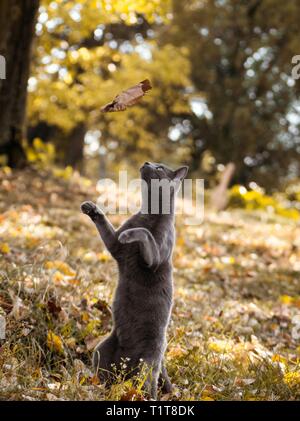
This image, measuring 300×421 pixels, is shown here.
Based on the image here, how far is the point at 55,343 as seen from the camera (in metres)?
4.02

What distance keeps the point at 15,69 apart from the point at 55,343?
7457 mm

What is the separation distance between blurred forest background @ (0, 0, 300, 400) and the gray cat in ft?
0.73

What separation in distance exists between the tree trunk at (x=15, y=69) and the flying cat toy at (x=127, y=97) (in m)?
6.47

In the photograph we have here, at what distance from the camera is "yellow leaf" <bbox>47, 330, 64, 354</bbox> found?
4016 millimetres

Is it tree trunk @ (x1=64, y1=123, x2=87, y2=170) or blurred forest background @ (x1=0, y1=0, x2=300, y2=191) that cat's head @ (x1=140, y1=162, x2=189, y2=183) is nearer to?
blurred forest background @ (x1=0, y1=0, x2=300, y2=191)

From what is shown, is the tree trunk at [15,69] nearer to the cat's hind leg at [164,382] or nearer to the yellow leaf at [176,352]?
the yellow leaf at [176,352]

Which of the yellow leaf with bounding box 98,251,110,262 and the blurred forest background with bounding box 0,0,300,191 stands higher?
the blurred forest background with bounding box 0,0,300,191

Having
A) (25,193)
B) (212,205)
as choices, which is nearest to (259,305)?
(25,193)

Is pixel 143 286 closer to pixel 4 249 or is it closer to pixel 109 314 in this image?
pixel 109 314

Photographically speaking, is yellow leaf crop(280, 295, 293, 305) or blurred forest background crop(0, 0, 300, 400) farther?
yellow leaf crop(280, 295, 293, 305)

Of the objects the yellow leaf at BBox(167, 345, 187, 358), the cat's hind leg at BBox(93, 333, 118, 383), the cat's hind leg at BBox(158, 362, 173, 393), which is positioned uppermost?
the cat's hind leg at BBox(93, 333, 118, 383)

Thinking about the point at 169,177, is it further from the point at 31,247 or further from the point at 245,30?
the point at 245,30

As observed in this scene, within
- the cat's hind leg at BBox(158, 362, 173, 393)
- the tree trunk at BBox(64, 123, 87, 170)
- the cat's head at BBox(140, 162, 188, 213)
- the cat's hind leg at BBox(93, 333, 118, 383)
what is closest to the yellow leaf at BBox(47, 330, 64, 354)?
the cat's hind leg at BBox(93, 333, 118, 383)

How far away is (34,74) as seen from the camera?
44.3ft
